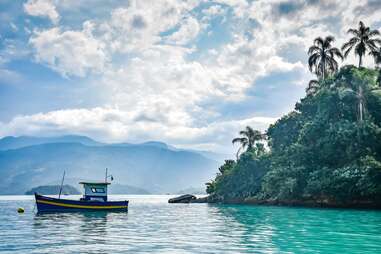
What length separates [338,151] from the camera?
5747cm

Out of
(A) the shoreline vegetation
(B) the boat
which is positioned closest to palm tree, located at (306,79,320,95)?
(A) the shoreline vegetation

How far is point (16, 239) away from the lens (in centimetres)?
2469

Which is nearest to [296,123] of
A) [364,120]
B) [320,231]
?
[364,120]

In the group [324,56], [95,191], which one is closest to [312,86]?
Answer: [324,56]

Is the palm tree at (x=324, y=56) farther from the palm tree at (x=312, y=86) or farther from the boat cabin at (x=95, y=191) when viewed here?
the boat cabin at (x=95, y=191)

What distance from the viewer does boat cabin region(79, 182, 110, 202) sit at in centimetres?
5528

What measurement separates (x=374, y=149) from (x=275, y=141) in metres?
30.2

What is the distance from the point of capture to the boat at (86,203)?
2012 inches

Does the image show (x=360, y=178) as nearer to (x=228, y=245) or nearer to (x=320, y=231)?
(x=320, y=231)

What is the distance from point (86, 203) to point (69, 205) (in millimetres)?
2143

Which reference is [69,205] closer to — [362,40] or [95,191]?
[95,191]

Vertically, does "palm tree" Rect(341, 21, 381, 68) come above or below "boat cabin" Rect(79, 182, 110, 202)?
above

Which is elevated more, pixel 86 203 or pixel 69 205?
pixel 86 203

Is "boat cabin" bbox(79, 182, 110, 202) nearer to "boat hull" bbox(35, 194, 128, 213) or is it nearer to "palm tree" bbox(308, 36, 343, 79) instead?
"boat hull" bbox(35, 194, 128, 213)
